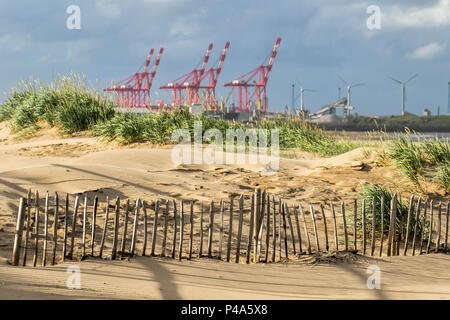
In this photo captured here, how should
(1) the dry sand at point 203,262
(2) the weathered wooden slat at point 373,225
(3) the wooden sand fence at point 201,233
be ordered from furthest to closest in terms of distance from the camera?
(2) the weathered wooden slat at point 373,225
(3) the wooden sand fence at point 201,233
(1) the dry sand at point 203,262

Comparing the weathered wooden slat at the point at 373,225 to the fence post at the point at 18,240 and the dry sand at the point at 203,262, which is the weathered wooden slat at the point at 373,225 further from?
the fence post at the point at 18,240

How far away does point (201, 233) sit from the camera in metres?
4.99

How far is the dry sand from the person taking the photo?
12.9ft

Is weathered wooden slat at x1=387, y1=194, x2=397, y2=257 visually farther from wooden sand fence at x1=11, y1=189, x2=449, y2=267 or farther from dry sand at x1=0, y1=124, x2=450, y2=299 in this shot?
dry sand at x1=0, y1=124, x2=450, y2=299

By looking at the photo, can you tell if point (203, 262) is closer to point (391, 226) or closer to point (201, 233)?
point (201, 233)

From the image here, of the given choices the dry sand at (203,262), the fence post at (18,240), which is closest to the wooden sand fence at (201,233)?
the fence post at (18,240)

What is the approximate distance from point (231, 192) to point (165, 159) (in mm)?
2714

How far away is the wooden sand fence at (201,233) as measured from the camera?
15.4 ft

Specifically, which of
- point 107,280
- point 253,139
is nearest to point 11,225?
point 107,280

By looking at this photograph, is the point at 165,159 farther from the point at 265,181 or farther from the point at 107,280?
the point at 107,280

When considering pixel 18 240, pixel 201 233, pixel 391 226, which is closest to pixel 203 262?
pixel 201 233

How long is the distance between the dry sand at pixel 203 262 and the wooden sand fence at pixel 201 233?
20 centimetres

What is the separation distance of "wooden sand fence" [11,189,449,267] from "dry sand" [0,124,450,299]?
20 centimetres
